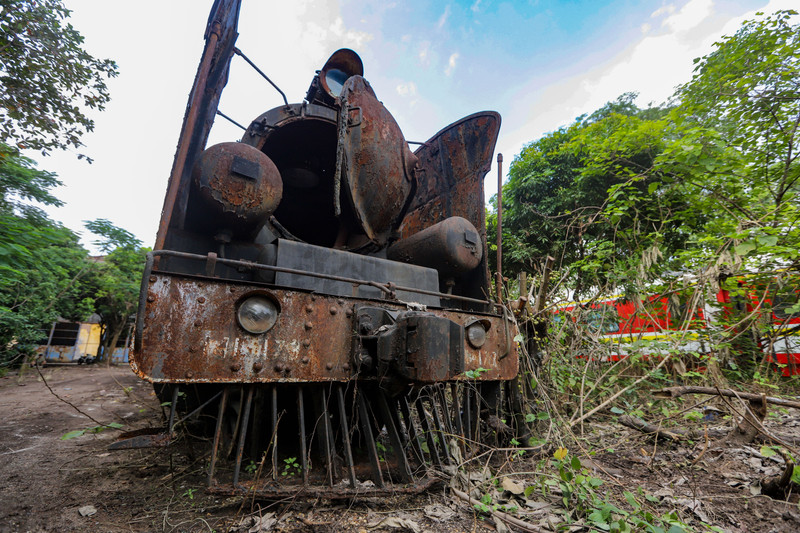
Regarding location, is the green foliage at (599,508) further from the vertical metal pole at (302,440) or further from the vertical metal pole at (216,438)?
the vertical metal pole at (216,438)

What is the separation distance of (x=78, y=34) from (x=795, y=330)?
11.6m

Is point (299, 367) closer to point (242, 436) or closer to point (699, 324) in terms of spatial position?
point (242, 436)

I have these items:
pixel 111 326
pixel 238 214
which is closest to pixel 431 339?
pixel 238 214

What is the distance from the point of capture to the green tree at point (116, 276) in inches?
603

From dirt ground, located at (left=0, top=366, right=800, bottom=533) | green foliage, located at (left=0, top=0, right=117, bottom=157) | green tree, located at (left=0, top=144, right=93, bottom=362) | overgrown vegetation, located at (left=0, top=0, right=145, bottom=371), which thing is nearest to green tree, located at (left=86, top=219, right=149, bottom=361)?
green tree, located at (left=0, top=144, right=93, bottom=362)

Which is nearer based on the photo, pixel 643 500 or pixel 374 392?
pixel 643 500

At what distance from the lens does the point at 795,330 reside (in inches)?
171

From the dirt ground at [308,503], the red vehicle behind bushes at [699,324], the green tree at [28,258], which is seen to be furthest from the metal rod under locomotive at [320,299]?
the green tree at [28,258]

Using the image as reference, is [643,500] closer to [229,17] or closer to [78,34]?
[229,17]

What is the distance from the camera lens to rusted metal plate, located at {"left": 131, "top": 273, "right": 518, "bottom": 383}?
1.60 m

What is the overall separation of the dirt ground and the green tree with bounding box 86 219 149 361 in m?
14.6

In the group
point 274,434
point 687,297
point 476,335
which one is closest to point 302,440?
point 274,434

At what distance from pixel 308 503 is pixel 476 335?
1.40 metres

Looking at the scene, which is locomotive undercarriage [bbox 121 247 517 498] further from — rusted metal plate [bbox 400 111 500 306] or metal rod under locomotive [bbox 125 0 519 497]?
rusted metal plate [bbox 400 111 500 306]
